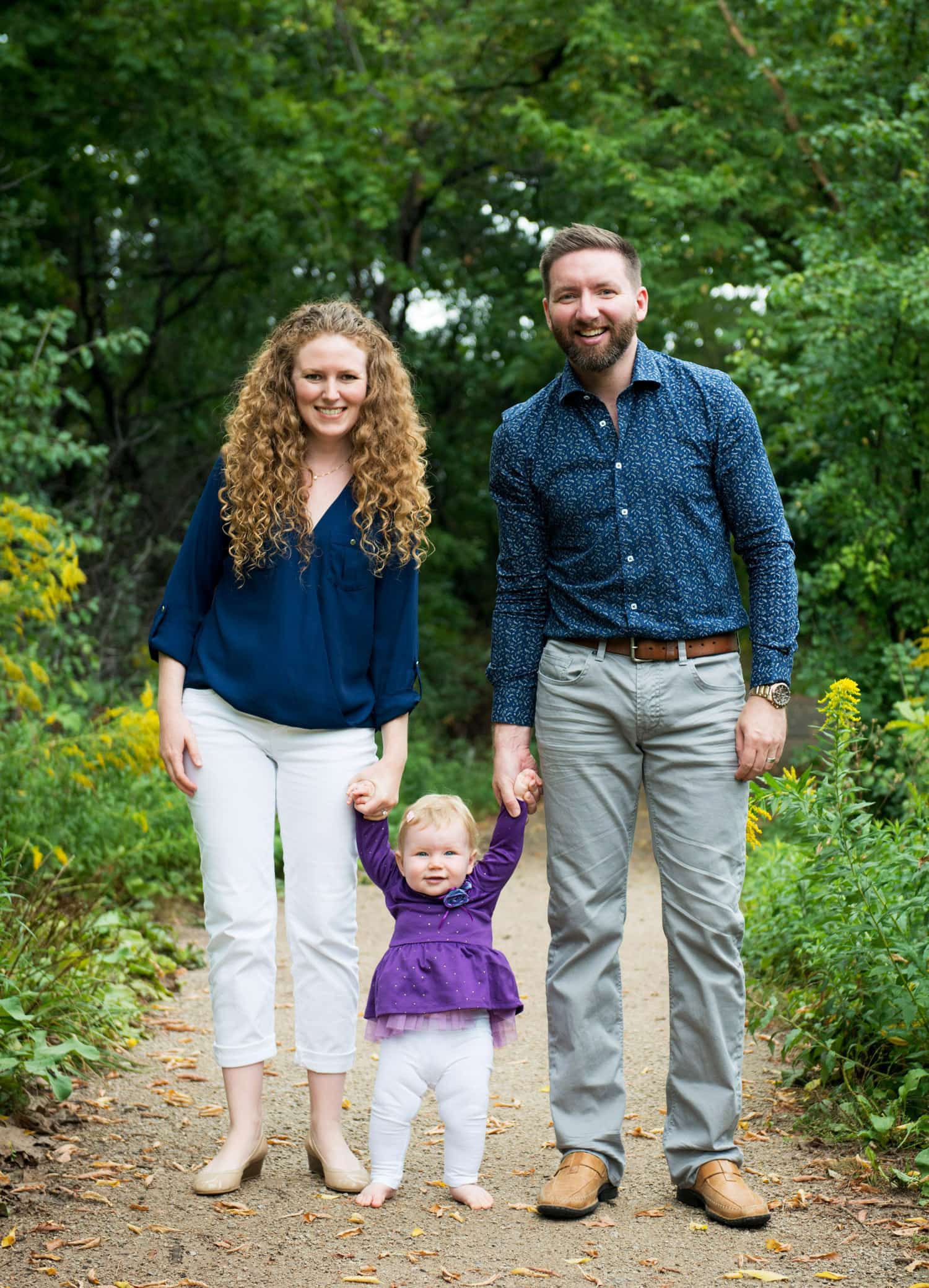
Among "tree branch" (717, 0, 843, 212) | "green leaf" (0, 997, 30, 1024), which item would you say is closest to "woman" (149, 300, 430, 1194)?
"green leaf" (0, 997, 30, 1024)

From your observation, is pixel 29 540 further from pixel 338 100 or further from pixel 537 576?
pixel 338 100

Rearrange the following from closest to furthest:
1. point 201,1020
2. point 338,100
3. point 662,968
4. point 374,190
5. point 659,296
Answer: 1. point 201,1020
2. point 662,968
3. point 659,296
4. point 374,190
5. point 338,100

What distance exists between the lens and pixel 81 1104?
12.6ft

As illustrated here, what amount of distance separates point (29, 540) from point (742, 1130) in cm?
383

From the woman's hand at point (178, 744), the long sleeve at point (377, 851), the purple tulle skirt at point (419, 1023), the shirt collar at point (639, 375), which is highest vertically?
the shirt collar at point (639, 375)

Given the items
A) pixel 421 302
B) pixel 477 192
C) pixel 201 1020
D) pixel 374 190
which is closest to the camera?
pixel 201 1020

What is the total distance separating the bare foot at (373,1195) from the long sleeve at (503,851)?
727 mm

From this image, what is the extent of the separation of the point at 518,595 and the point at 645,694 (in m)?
0.43

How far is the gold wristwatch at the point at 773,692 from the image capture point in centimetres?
306

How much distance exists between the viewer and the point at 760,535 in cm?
312

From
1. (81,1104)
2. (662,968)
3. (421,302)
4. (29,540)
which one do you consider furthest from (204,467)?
(81,1104)

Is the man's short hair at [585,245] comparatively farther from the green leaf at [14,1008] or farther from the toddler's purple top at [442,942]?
the green leaf at [14,1008]

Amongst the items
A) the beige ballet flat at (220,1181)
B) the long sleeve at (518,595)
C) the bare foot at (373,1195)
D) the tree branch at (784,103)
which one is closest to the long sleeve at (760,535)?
the long sleeve at (518,595)

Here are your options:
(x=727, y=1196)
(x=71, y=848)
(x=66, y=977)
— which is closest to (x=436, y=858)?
(x=727, y=1196)
